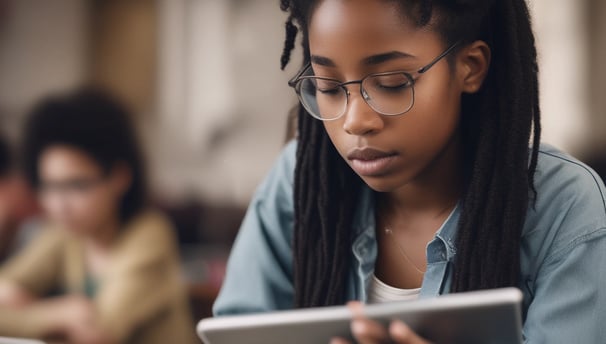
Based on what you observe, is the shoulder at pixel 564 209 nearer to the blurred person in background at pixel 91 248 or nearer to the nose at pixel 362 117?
the nose at pixel 362 117

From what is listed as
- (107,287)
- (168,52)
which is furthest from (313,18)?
(168,52)

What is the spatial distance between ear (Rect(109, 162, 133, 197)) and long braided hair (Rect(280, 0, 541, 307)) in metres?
1.43

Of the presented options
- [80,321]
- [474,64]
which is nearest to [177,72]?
[80,321]

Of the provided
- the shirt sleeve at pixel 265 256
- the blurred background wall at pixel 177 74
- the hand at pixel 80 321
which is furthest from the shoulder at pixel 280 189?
the blurred background wall at pixel 177 74

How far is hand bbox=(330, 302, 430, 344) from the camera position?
0.97m

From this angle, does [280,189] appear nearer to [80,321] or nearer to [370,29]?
[370,29]

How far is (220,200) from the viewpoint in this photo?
5012 mm

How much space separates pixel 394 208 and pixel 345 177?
0.10m

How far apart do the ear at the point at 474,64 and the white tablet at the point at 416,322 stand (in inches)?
14.3

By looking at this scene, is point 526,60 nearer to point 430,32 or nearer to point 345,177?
point 430,32

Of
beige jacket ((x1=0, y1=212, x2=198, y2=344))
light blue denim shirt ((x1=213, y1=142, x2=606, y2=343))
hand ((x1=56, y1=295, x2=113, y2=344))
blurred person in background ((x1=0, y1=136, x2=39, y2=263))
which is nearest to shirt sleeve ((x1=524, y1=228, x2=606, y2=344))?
light blue denim shirt ((x1=213, y1=142, x2=606, y2=343))

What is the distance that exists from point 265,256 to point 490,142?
434 mm

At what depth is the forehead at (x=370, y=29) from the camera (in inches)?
42.9

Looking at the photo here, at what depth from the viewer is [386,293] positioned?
1300 millimetres
